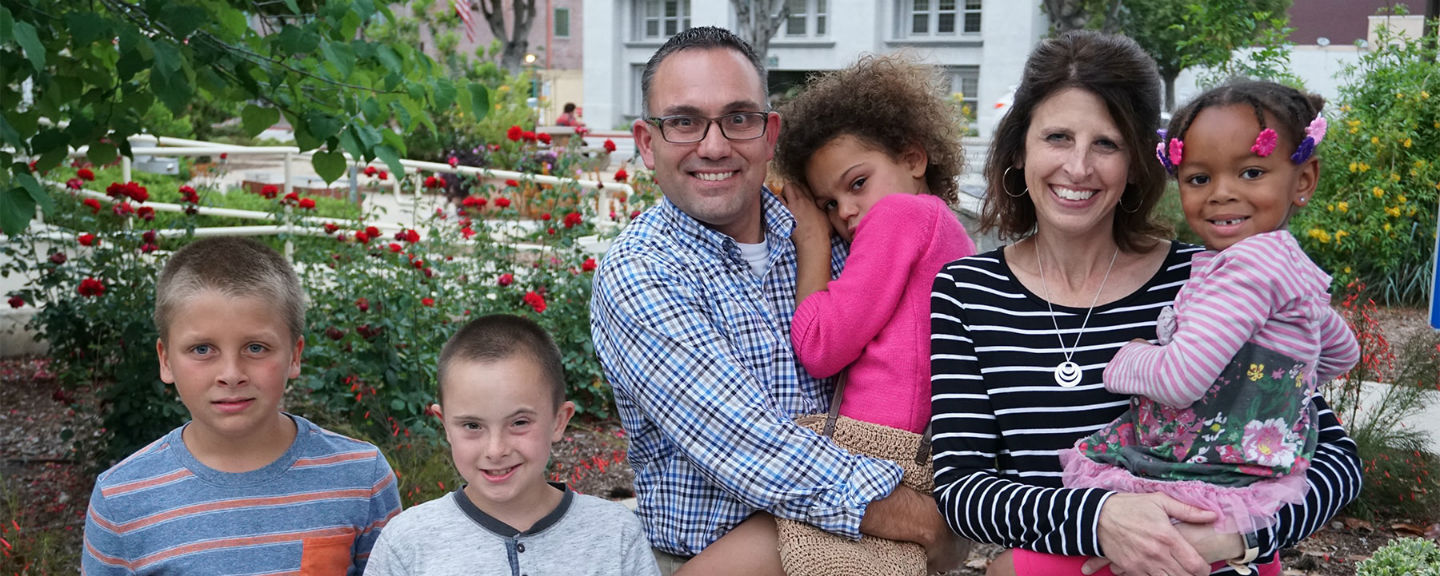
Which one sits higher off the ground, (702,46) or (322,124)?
(702,46)

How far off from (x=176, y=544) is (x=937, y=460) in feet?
5.10

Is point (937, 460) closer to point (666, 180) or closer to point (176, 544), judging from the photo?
point (666, 180)

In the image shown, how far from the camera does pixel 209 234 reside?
7.98m

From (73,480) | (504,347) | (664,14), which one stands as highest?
(664,14)

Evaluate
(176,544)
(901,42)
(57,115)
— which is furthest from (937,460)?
(901,42)

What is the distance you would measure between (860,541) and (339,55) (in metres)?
2.12

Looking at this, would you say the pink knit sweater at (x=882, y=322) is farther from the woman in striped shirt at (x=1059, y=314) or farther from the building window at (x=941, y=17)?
the building window at (x=941, y=17)

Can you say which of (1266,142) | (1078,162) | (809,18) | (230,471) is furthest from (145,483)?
(809,18)

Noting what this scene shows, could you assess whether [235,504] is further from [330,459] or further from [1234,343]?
[1234,343]

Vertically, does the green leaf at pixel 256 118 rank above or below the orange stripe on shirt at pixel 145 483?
above

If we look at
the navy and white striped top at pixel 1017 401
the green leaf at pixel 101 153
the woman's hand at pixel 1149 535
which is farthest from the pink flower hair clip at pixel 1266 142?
the green leaf at pixel 101 153

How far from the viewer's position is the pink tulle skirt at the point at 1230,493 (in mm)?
Result: 2291

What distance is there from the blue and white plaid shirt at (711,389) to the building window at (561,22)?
49.8 meters

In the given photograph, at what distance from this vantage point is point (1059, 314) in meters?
2.55
